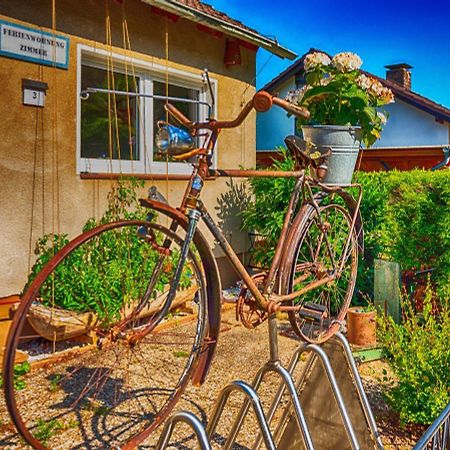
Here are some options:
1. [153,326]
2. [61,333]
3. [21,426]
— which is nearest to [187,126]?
[153,326]

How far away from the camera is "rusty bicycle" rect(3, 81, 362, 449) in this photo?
87.4 inches

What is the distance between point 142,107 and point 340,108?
2394mm

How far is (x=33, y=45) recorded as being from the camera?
461 cm

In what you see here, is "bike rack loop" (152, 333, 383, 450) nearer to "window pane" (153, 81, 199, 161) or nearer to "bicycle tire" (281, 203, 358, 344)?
"bicycle tire" (281, 203, 358, 344)

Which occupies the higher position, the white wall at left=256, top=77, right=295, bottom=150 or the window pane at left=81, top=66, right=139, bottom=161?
the white wall at left=256, top=77, right=295, bottom=150

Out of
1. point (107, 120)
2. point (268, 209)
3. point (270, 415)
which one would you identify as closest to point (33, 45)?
point (107, 120)

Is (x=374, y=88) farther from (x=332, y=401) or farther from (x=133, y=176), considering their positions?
(x=332, y=401)

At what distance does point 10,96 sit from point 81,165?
35.6 inches

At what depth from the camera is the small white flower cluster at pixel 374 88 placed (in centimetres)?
431

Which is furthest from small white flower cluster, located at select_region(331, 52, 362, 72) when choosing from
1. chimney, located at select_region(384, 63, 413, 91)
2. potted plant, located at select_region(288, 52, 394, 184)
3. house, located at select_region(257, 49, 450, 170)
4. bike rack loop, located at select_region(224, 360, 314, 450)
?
chimney, located at select_region(384, 63, 413, 91)

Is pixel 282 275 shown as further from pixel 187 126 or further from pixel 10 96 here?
pixel 10 96

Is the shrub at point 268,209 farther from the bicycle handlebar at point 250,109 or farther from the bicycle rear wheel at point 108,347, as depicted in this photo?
the bicycle handlebar at point 250,109

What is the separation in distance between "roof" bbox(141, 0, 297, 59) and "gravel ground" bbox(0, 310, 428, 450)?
305 centimetres

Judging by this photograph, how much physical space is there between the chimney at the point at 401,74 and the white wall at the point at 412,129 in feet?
9.31
